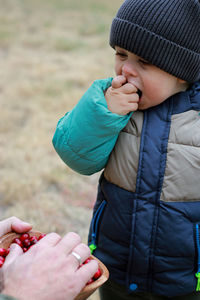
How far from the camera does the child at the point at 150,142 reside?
1513 millimetres

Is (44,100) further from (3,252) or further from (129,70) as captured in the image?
(3,252)

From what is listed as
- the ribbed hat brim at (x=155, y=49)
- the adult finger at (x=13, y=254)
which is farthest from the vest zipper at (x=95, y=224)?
the ribbed hat brim at (x=155, y=49)

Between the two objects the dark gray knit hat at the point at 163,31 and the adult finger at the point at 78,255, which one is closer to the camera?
the adult finger at the point at 78,255

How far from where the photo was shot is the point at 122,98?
5.03 feet

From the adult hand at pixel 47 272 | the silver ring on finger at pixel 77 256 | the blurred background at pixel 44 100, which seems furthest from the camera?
the blurred background at pixel 44 100

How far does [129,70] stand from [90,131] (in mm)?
277

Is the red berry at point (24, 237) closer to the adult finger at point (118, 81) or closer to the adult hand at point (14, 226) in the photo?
the adult hand at point (14, 226)

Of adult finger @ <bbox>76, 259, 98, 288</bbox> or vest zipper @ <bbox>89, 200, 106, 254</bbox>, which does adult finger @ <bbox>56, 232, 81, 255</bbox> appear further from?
vest zipper @ <bbox>89, 200, 106, 254</bbox>

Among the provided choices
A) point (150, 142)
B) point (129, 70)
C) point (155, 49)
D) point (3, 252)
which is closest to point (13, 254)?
point (3, 252)

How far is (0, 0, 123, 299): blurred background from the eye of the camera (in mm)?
3383

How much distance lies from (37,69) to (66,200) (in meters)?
4.06

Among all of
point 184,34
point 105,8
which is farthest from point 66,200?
point 105,8

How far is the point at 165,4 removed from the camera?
4.93ft

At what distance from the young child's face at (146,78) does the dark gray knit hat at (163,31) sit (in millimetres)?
36
